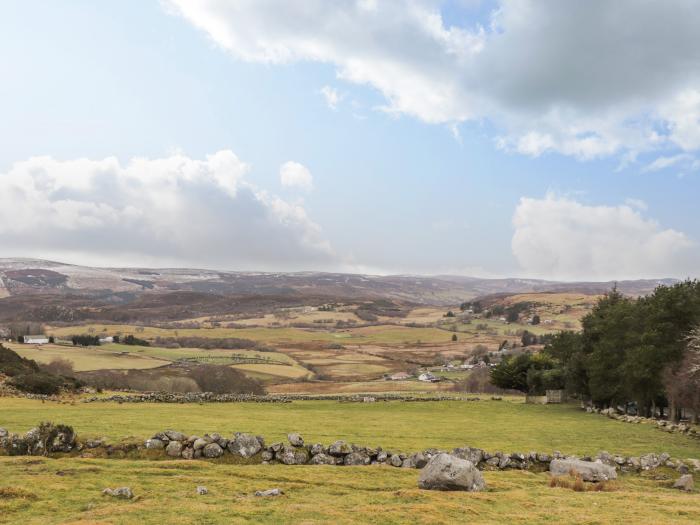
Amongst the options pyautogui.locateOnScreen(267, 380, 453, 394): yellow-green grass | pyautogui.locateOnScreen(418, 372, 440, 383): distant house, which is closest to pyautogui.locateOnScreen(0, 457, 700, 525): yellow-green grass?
pyautogui.locateOnScreen(267, 380, 453, 394): yellow-green grass

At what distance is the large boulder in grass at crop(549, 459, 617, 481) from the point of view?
925 inches

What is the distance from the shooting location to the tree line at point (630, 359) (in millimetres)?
51062

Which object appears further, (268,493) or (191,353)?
(191,353)

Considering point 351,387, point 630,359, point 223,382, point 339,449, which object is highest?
point 630,359

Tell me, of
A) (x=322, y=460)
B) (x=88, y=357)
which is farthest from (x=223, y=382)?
(x=322, y=460)

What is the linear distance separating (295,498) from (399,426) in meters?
24.6

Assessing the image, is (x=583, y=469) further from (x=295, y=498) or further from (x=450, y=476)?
(x=295, y=498)

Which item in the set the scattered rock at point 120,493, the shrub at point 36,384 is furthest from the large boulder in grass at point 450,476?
the shrub at point 36,384

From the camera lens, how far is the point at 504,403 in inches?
2739

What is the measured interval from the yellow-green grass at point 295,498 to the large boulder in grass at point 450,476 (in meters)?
0.63

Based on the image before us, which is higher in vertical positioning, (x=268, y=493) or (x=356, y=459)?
(x=268, y=493)

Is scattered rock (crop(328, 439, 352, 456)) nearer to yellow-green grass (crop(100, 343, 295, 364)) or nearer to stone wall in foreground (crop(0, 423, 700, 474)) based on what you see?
stone wall in foreground (crop(0, 423, 700, 474))

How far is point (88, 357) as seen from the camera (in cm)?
12456

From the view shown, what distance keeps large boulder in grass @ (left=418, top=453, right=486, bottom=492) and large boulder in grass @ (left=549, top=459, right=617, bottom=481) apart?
5505mm
